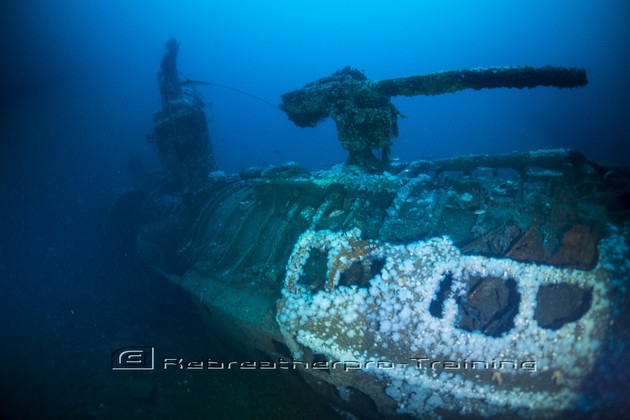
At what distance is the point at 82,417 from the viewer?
4039 mm

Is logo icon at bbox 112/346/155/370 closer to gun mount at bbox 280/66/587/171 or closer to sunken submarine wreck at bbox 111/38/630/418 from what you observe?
sunken submarine wreck at bbox 111/38/630/418

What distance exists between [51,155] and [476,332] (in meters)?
38.1

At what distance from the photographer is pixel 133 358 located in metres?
5.19

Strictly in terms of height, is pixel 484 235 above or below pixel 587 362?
above

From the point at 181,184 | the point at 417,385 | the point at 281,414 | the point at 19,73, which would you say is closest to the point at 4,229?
the point at 181,184

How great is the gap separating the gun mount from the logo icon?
458 cm

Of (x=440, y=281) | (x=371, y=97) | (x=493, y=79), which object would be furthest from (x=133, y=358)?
(x=493, y=79)

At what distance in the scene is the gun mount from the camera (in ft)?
10.8

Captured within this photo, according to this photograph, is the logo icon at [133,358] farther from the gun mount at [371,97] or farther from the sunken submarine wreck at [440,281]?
the gun mount at [371,97]

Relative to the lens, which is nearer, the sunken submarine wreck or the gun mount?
the sunken submarine wreck

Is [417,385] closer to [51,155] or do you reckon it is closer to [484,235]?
[484,235]

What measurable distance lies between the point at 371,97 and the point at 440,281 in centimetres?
266

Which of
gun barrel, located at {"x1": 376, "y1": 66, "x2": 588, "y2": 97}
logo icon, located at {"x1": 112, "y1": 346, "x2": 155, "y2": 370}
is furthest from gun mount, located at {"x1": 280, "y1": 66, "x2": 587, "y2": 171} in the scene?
A: logo icon, located at {"x1": 112, "y1": 346, "x2": 155, "y2": 370}

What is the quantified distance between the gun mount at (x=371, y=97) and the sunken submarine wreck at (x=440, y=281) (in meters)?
0.02
